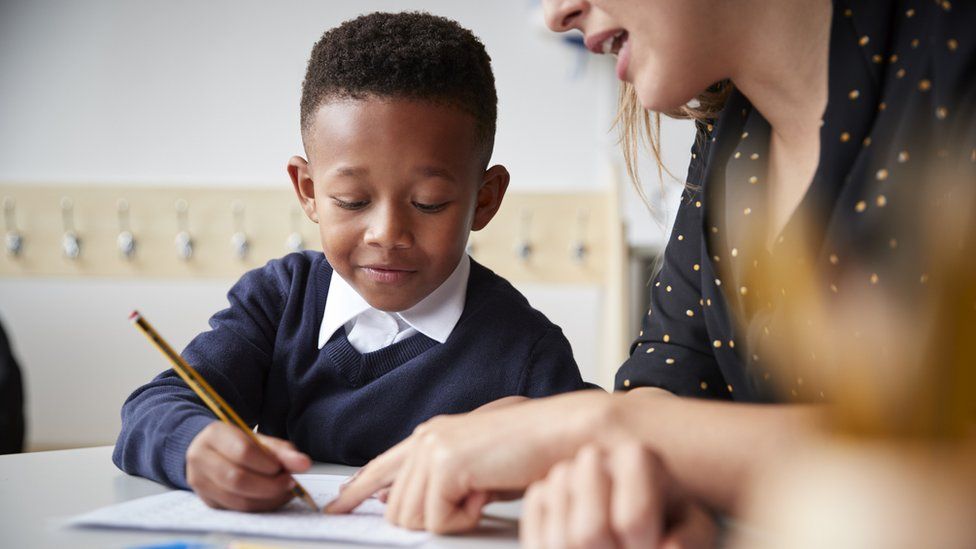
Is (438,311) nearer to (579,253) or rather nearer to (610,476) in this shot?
(610,476)

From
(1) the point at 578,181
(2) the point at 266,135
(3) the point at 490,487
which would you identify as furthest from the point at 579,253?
(3) the point at 490,487

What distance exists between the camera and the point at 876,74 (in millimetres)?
626

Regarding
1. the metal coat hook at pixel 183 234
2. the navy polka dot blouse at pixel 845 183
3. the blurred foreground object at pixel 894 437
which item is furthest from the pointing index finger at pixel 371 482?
the metal coat hook at pixel 183 234

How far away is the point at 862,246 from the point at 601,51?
0.24 m

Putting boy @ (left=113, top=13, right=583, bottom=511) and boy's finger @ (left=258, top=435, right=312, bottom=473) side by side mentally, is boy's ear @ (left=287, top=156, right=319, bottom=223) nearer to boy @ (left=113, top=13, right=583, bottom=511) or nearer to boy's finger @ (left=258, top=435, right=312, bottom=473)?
boy @ (left=113, top=13, right=583, bottom=511)

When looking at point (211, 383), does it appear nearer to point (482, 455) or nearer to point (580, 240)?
point (482, 455)

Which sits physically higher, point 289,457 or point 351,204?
point 351,204

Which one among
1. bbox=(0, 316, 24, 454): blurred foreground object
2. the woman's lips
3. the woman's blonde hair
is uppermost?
the woman's blonde hair

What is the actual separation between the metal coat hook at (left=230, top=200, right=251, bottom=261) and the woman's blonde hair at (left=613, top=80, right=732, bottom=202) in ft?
4.41

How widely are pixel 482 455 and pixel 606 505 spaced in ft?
0.40

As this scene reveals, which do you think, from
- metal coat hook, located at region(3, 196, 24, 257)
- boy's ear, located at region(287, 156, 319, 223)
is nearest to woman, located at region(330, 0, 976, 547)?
boy's ear, located at region(287, 156, 319, 223)

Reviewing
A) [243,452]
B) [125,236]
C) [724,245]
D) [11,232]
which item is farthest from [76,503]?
[11,232]

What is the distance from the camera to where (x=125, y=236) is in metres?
2.11

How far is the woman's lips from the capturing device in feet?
2.79
